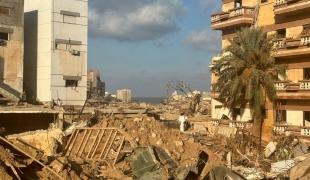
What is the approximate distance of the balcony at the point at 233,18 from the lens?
35.1 m

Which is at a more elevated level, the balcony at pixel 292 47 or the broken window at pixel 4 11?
the broken window at pixel 4 11

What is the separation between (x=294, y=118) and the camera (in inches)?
1220

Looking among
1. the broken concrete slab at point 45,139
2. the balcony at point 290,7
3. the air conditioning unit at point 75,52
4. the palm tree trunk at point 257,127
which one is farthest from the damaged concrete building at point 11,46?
the balcony at point 290,7

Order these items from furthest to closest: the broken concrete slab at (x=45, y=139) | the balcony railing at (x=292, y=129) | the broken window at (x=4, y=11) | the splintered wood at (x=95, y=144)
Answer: the broken window at (x=4, y=11) → the balcony railing at (x=292, y=129) → the broken concrete slab at (x=45, y=139) → the splintered wood at (x=95, y=144)

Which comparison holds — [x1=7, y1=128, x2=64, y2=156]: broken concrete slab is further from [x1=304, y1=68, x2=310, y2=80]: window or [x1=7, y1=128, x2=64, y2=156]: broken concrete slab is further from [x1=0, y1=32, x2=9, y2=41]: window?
[x1=304, y1=68, x2=310, y2=80]: window

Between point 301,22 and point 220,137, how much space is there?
8.71 meters

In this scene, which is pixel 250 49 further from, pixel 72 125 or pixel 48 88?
pixel 48 88

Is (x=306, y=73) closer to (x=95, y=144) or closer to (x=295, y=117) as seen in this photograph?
(x=295, y=117)

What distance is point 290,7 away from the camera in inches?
1201

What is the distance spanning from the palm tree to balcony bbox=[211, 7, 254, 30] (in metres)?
4.41

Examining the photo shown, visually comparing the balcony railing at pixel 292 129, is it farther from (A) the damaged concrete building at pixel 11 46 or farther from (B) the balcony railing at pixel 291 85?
(A) the damaged concrete building at pixel 11 46

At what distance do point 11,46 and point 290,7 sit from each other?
21471 mm

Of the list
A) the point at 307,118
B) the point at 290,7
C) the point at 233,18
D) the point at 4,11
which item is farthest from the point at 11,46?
the point at 307,118

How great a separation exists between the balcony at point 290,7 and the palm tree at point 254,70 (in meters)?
2.10
